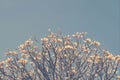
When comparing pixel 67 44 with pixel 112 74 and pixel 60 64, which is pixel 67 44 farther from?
pixel 112 74

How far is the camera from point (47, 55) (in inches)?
1091

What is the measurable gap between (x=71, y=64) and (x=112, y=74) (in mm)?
3800

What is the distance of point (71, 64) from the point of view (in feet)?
87.5

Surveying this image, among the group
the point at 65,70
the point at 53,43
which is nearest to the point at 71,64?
the point at 65,70

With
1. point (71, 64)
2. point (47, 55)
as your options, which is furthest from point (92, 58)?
point (47, 55)

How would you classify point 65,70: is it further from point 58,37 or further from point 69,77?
point 58,37

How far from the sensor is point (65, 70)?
26.8 meters

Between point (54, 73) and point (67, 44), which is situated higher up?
point (67, 44)

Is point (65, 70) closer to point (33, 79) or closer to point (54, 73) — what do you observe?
point (54, 73)

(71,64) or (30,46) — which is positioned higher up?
(30,46)

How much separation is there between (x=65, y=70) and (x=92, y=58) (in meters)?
2.53

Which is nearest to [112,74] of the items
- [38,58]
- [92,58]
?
[92,58]

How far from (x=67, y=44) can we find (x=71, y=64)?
1.95 metres

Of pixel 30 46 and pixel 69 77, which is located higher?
pixel 30 46
